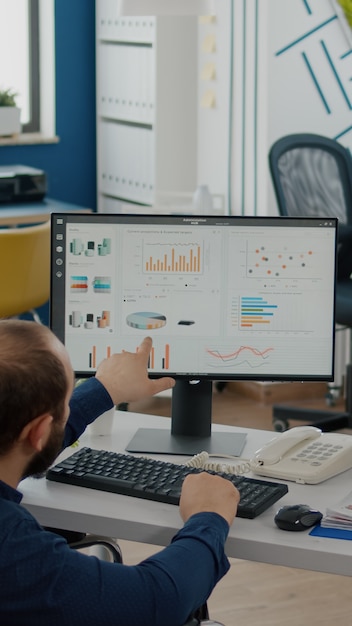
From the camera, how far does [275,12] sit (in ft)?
14.9

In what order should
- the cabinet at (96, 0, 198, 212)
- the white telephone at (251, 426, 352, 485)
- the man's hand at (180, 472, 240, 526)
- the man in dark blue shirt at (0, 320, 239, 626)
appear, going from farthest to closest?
1. the cabinet at (96, 0, 198, 212)
2. the white telephone at (251, 426, 352, 485)
3. the man's hand at (180, 472, 240, 526)
4. the man in dark blue shirt at (0, 320, 239, 626)

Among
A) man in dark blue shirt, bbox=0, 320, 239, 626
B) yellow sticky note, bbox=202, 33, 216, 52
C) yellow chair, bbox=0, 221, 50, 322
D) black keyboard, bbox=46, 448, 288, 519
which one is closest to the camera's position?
man in dark blue shirt, bbox=0, 320, 239, 626

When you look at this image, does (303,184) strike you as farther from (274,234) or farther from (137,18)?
(274,234)

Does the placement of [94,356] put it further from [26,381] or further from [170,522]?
[26,381]

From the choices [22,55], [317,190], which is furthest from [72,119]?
[317,190]

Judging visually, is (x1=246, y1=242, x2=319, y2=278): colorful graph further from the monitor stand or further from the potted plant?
the potted plant

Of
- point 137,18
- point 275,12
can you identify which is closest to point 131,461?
point 275,12

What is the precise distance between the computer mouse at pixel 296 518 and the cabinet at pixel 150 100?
3089 mm

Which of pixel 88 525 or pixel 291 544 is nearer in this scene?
pixel 291 544

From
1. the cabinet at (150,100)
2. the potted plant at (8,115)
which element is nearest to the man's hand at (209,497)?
the cabinet at (150,100)

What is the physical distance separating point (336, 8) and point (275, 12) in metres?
0.30

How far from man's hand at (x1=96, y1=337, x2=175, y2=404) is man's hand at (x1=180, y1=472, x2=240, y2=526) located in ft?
1.12

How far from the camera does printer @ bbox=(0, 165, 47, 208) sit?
191 inches

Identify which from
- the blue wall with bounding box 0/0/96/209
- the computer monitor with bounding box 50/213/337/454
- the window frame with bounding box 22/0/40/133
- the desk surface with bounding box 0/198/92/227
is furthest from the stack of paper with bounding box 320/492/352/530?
the window frame with bounding box 22/0/40/133
